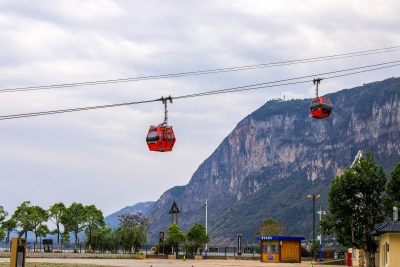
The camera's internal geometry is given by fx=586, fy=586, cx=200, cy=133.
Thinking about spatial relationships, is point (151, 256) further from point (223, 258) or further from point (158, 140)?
point (158, 140)

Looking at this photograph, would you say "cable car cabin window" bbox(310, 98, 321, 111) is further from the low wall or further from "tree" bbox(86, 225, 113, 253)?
"tree" bbox(86, 225, 113, 253)

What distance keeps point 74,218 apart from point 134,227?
10.0m

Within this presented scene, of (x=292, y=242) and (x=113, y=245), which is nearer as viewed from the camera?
(x=292, y=242)

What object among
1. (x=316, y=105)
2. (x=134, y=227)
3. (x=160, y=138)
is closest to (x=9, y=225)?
(x=134, y=227)

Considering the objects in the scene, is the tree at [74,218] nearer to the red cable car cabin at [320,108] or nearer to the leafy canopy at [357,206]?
the leafy canopy at [357,206]

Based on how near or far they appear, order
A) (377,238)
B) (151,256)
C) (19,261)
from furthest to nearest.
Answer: (151,256), (377,238), (19,261)

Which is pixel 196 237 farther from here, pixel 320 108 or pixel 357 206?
pixel 320 108

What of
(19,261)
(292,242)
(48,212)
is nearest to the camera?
(19,261)

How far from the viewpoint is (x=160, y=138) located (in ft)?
123

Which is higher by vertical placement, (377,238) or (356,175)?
(356,175)

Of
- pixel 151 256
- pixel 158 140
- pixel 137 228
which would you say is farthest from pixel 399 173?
pixel 137 228

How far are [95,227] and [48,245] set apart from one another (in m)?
13.4

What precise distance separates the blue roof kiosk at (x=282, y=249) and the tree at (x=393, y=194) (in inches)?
630

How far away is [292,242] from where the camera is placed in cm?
7206
